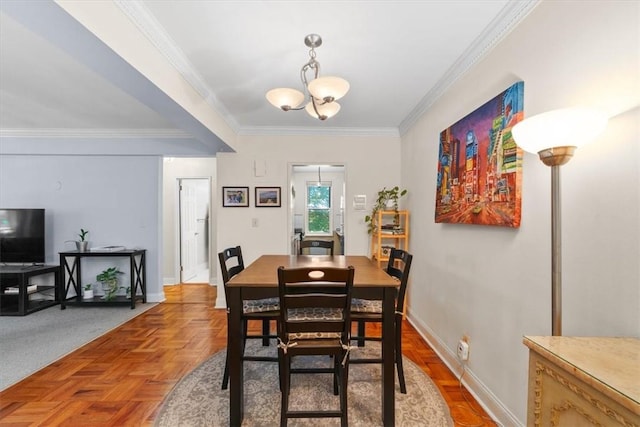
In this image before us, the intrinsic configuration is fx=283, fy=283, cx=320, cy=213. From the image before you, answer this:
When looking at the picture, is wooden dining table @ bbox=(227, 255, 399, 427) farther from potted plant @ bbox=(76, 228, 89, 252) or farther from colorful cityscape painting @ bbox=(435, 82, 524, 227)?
potted plant @ bbox=(76, 228, 89, 252)

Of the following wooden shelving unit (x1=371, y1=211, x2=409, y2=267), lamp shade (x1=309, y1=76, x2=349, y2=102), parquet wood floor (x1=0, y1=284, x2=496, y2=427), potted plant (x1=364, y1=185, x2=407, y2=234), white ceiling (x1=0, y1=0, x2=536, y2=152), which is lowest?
parquet wood floor (x1=0, y1=284, x2=496, y2=427)

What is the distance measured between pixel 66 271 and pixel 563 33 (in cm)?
558

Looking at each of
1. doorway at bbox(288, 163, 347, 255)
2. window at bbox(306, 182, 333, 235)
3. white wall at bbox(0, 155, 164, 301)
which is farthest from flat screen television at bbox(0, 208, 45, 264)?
window at bbox(306, 182, 333, 235)

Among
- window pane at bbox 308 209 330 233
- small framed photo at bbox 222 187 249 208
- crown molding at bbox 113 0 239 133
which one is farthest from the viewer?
window pane at bbox 308 209 330 233

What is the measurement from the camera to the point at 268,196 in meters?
3.83

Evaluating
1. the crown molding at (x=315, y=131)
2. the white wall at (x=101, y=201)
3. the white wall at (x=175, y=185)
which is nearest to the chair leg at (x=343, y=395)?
the crown molding at (x=315, y=131)

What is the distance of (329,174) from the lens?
7.07 metres

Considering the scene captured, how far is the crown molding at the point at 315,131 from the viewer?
3.77 metres

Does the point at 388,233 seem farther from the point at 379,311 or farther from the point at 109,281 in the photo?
the point at 109,281

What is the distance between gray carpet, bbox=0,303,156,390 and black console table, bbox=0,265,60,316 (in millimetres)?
115

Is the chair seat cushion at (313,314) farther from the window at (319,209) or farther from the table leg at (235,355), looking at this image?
the window at (319,209)

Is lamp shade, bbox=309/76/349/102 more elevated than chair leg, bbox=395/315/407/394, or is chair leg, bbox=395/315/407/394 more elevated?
lamp shade, bbox=309/76/349/102

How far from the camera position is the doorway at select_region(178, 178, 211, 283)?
16.9 feet

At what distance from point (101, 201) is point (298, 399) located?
3.96 metres
